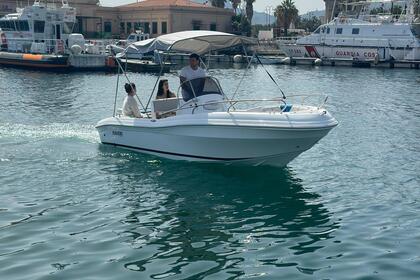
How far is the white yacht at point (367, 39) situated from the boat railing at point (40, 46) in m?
30.4

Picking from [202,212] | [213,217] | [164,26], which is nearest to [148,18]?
[164,26]

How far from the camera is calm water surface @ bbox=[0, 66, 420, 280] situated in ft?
27.5

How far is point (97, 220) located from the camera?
10227 millimetres

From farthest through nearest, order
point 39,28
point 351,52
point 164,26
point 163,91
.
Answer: point 164,26
point 351,52
point 39,28
point 163,91

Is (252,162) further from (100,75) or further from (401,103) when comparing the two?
(100,75)

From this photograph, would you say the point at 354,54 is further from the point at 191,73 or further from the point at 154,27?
the point at 191,73

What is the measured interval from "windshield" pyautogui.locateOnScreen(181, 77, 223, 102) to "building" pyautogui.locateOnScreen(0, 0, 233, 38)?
73687 mm

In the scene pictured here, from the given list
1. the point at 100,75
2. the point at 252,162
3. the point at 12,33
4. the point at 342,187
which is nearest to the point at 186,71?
the point at 252,162

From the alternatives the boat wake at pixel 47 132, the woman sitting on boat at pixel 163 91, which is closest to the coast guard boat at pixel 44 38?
the boat wake at pixel 47 132

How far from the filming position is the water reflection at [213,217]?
28.3ft

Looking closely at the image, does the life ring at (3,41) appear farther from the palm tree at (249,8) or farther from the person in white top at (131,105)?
the palm tree at (249,8)

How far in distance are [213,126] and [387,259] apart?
547 cm

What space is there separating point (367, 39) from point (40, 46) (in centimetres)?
3616

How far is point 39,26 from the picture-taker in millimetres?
52188
